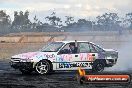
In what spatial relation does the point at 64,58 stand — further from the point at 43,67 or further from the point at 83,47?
the point at 83,47

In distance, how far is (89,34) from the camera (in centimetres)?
5538

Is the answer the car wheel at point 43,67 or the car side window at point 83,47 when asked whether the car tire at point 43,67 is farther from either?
the car side window at point 83,47

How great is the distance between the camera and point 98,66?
17.0 meters

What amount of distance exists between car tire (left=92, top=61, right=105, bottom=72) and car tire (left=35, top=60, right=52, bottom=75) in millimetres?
2082

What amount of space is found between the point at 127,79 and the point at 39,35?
192 feet

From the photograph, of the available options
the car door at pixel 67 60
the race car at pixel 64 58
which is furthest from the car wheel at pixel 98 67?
the car door at pixel 67 60

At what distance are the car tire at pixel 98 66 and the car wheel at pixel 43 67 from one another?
2.12 meters

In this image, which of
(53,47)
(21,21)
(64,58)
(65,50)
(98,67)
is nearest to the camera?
(64,58)

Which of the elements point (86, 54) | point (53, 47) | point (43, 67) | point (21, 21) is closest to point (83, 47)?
point (86, 54)

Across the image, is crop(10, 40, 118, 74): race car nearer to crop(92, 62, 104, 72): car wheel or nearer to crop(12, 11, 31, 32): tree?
crop(92, 62, 104, 72): car wheel

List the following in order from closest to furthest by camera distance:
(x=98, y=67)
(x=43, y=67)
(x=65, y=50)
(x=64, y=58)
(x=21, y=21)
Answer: (x=43, y=67) < (x=64, y=58) < (x=65, y=50) < (x=98, y=67) < (x=21, y=21)

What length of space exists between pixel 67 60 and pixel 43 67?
3.60 ft

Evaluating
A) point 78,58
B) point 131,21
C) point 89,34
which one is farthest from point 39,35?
point 78,58

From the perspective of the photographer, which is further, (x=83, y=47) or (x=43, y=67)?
(x=83, y=47)
